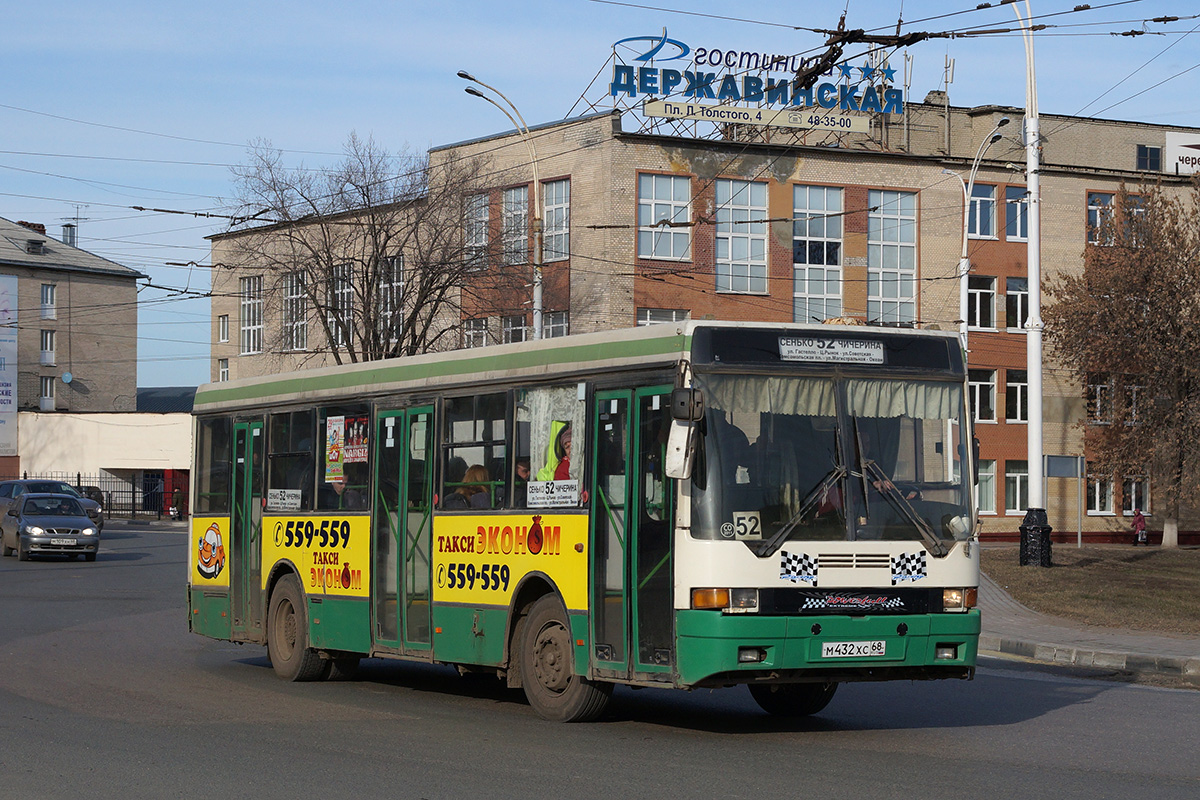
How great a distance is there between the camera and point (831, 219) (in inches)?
2040

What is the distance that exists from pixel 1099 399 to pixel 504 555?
4409 centimetres

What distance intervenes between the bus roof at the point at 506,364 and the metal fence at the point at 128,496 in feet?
182

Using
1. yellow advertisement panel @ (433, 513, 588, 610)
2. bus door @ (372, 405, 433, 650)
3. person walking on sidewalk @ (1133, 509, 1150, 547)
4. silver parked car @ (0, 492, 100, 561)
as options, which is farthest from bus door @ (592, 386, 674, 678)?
person walking on sidewalk @ (1133, 509, 1150, 547)

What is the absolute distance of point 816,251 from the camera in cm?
5159

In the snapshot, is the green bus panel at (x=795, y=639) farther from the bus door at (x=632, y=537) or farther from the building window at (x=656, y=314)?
the building window at (x=656, y=314)

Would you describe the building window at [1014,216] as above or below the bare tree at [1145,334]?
above

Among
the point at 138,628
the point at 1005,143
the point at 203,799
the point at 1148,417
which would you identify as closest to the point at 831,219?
the point at 1005,143

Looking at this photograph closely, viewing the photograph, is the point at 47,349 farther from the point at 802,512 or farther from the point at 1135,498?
the point at 802,512

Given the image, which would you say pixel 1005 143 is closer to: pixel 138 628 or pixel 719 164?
pixel 719 164

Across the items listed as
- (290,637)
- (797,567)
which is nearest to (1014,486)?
(290,637)

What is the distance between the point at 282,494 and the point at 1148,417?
40.2 m

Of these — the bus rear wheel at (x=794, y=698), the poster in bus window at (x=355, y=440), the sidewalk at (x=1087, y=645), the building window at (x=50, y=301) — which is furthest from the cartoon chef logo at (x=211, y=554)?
the building window at (x=50, y=301)

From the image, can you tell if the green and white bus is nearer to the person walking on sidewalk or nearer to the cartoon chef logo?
the cartoon chef logo

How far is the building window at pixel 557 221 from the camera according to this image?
1948 inches
